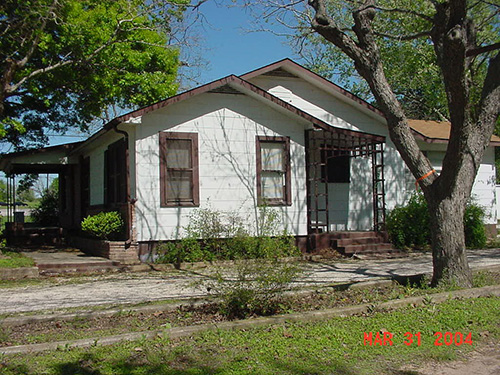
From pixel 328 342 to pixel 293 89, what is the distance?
1264 cm

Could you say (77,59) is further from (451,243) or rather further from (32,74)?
(451,243)

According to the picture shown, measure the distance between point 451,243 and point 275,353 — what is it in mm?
4190

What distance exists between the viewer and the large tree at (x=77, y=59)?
45.8 feet

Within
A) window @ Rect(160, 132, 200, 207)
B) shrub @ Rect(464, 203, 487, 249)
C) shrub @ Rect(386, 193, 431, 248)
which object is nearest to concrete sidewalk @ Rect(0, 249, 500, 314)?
window @ Rect(160, 132, 200, 207)

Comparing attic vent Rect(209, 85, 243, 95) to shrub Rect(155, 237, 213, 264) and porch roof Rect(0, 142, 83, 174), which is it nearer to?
shrub Rect(155, 237, 213, 264)

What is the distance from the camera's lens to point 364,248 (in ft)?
48.8

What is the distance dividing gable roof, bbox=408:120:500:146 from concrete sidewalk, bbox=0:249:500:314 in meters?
5.22

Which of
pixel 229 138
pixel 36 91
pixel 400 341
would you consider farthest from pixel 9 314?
pixel 36 91

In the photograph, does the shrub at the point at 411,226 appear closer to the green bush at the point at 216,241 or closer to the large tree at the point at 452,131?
the green bush at the point at 216,241

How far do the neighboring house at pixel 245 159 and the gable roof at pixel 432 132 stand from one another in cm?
13

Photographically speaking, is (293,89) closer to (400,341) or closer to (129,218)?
(129,218)

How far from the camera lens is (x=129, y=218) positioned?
13039 mm

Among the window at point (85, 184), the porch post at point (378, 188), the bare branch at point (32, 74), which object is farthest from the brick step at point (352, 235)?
the bare branch at point (32, 74)

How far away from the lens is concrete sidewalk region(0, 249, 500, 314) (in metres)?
8.35
